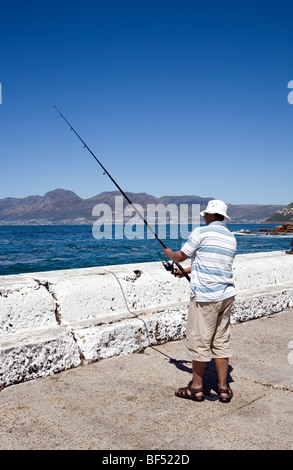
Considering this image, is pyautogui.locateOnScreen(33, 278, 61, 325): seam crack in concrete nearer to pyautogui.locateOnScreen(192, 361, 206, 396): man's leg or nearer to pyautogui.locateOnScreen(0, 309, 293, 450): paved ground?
pyautogui.locateOnScreen(0, 309, 293, 450): paved ground

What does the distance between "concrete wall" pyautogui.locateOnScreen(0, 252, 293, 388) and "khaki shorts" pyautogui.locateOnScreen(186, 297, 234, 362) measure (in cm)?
93

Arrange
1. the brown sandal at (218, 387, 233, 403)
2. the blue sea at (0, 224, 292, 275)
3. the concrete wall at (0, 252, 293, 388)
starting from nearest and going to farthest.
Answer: the brown sandal at (218, 387, 233, 403) → the concrete wall at (0, 252, 293, 388) → the blue sea at (0, 224, 292, 275)

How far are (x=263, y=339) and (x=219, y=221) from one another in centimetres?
191

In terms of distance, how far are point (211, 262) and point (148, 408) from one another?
3.70 ft

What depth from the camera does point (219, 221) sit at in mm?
3041

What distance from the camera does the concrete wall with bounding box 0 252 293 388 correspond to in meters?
3.21

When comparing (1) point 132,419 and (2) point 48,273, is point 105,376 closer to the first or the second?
(1) point 132,419

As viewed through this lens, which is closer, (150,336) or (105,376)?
(105,376)

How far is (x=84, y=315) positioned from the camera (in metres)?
3.75

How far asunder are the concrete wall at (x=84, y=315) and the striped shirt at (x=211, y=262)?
3.67 feet

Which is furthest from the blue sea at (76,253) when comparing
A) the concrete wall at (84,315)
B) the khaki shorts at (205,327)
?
the khaki shorts at (205,327)

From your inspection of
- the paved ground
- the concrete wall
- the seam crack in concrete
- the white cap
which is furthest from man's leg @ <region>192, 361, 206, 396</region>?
the seam crack in concrete

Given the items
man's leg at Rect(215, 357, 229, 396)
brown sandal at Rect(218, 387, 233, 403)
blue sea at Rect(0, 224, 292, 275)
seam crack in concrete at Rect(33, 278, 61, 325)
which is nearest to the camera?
brown sandal at Rect(218, 387, 233, 403)
